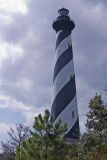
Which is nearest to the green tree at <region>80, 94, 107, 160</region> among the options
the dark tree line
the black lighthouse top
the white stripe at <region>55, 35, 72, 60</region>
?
the dark tree line

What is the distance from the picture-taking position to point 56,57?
4969cm

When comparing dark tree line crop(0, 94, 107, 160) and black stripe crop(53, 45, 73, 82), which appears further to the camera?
black stripe crop(53, 45, 73, 82)

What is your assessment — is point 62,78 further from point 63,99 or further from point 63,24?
point 63,24

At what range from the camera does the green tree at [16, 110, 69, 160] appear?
18.6 meters

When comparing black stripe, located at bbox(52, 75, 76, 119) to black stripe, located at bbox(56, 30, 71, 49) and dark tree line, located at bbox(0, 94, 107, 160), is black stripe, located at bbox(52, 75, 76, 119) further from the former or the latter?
dark tree line, located at bbox(0, 94, 107, 160)

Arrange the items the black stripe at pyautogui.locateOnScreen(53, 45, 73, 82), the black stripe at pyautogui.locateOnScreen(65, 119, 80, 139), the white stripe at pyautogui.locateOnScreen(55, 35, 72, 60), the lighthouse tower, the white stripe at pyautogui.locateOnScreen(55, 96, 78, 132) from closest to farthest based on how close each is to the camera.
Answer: the black stripe at pyautogui.locateOnScreen(65, 119, 80, 139)
the white stripe at pyautogui.locateOnScreen(55, 96, 78, 132)
the lighthouse tower
the black stripe at pyautogui.locateOnScreen(53, 45, 73, 82)
the white stripe at pyautogui.locateOnScreen(55, 35, 72, 60)

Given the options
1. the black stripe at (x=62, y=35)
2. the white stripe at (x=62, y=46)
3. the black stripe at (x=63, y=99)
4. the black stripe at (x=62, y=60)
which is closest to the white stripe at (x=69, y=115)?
the black stripe at (x=63, y=99)

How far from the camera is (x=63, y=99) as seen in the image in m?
47.3

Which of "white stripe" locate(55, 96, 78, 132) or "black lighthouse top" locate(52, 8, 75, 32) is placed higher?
"black lighthouse top" locate(52, 8, 75, 32)

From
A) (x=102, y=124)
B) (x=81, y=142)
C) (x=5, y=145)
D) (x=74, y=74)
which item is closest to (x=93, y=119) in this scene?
(x=102, y=124)

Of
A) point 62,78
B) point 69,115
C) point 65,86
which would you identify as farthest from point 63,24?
point 69,115

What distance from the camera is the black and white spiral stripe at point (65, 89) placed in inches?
1843

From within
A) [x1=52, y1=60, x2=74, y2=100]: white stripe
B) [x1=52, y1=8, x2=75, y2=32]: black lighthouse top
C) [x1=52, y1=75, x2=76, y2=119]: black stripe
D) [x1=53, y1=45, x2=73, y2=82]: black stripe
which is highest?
[x1=52, y1=8, x2=75, y2=32]: black lighthouse top

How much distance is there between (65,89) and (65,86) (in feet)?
1.11
